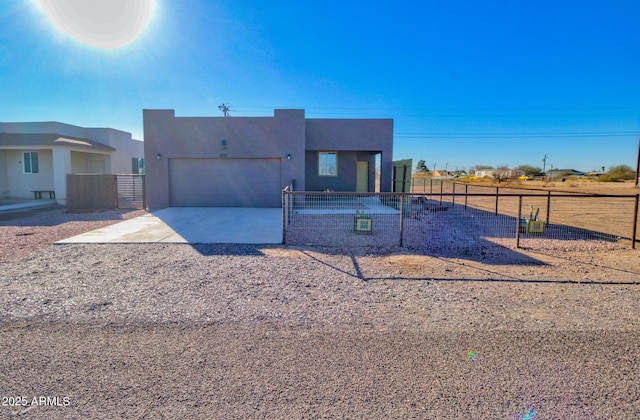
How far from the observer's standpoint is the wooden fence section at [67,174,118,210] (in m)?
14.9

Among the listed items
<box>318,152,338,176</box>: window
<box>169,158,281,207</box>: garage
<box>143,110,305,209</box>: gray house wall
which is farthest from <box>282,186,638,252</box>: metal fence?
<box>318,152,338,176</box>: window

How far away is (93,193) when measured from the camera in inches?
589

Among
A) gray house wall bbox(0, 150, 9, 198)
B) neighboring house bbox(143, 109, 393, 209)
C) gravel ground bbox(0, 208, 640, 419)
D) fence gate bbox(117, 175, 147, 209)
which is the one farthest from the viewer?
gray house wall bbox(0, 150, 9, 198)

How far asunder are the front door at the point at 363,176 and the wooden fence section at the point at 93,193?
12.1 meters

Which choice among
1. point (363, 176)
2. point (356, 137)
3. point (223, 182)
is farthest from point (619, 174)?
point (223, 182)

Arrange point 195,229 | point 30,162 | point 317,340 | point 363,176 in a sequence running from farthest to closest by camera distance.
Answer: point 363,176 < point 30,162 < point 195,229 < point 317,340

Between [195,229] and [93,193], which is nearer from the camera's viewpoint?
[195,229]

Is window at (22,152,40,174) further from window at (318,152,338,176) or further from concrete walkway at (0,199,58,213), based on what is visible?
window at (318,152,338,176)

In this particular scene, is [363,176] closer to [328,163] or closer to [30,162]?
[328,163]

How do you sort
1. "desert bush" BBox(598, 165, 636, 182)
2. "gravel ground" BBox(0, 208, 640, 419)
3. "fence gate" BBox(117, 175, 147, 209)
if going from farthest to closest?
"desert bush" BBox(598, 165, 636, 182)
"fence gate" BBox(117, 175, 147, 209)
"gravel ground" BBox(0, 208, 640, 419)

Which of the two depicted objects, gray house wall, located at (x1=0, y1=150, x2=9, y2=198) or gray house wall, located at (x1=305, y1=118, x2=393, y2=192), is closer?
gray house wall, located at (x1=305, y1=118, x2=393, y2=192)

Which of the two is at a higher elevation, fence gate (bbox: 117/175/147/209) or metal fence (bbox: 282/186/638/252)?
fence gate (bbox: 117/175/147/209)

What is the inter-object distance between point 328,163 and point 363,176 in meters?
2.77

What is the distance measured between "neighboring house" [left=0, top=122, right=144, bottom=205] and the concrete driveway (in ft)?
25.1
